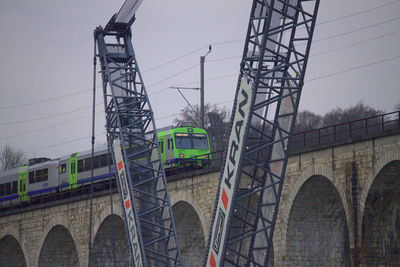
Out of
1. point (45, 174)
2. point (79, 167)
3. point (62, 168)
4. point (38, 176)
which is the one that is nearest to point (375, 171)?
point (79, 167)

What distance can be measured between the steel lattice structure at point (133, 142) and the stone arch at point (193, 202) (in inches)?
152

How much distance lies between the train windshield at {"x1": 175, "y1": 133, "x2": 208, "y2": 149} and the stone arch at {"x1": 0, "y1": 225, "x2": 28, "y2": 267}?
46.5 ft

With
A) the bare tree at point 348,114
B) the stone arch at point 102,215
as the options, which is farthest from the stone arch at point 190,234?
the bare tree at point 348,114

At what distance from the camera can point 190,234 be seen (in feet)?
118

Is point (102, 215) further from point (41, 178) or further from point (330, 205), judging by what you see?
point (330, 205)

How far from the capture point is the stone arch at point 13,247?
1874 inches

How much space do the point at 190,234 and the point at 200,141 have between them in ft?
20.5

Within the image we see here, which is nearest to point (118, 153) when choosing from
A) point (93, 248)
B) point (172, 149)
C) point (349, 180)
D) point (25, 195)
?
point (349, 180)

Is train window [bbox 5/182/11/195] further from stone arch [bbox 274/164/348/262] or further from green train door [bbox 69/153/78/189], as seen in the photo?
stone arch [bbox 274/164/348/262]

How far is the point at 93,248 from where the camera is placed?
4066cm

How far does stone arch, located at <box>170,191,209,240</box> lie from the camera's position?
3192 centimetres

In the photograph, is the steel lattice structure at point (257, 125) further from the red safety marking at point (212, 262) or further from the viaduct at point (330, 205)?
the viaduct at point (330, 205)

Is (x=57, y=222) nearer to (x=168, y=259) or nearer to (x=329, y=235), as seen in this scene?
(x=168, y=259)

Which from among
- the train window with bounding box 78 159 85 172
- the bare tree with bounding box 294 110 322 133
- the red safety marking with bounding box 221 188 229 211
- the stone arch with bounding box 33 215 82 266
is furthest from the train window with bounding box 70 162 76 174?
the bare tree with bounding box 294 110 322 133
